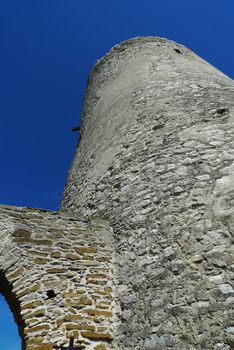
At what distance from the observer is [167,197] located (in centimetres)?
470

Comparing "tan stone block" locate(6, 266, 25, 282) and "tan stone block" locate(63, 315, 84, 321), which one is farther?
"tan stone block" locate(6, 266, 25, 282)

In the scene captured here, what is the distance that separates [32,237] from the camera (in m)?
4.82

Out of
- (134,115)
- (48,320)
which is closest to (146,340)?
(48,320)

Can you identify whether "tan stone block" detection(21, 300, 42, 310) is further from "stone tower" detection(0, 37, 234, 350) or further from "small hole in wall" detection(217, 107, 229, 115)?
"small hole in wall" detection(217, 107, 229, 115)

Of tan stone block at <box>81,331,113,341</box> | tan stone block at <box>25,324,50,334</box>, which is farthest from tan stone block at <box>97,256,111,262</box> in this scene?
tan stone block at <box>25,324,50,334</box>

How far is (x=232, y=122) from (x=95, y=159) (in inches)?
92.5

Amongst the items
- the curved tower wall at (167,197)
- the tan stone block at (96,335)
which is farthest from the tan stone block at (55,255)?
the tan stone block at (96,335)

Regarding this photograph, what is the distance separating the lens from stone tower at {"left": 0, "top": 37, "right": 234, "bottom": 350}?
3826mm

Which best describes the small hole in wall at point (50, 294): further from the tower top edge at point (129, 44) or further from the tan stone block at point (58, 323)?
the tower top edge at point (129, 44)

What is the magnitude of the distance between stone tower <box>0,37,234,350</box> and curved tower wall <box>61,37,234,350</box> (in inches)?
0.5

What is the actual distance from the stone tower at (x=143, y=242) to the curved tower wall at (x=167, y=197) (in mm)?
14

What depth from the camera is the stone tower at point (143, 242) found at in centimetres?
383

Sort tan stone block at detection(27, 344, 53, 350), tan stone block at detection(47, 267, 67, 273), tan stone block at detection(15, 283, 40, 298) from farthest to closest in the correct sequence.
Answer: tan stone block at detection(47, 267, 67, 273) < tan stone block at detection(15, 283, 40, 298) < tan stone block at detection(27, 344, 53, 350)

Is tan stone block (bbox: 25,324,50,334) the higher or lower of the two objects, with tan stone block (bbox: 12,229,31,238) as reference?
lower
